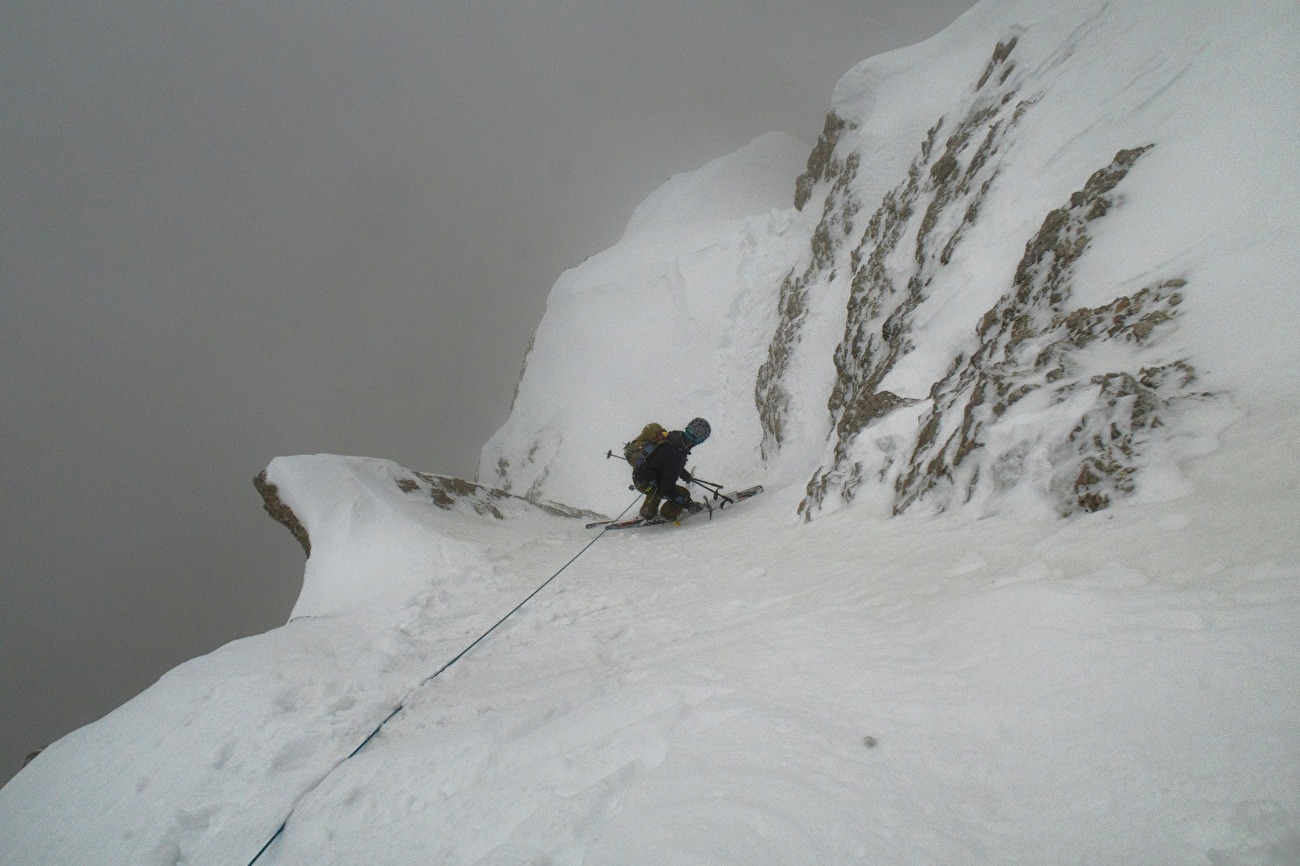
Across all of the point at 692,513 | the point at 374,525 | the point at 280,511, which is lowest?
the point at 692,513

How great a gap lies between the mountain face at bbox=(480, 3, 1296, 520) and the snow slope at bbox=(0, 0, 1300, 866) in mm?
37

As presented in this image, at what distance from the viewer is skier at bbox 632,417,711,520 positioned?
779 cm

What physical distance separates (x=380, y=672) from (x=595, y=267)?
2009 centimetres

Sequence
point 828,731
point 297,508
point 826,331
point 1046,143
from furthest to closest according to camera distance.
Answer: point 826,331 < point 297,508 < point 1046,143 < point 828,731

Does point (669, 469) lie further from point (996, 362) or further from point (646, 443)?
point (996, 362)

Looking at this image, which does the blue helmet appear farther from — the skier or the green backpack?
the green backpack

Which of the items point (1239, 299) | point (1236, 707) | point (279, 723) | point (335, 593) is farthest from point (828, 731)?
point (335, 593)

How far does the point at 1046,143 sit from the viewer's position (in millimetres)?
6324

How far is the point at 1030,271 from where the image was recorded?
16.8 ft

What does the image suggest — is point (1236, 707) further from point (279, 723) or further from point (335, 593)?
point (335, 593)

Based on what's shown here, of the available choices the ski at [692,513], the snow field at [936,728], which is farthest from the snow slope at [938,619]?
the ski at [692,513]

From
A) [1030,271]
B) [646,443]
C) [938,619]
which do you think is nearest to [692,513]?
[646,443]

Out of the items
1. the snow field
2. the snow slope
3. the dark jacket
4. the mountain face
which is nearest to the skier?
the dark jacket

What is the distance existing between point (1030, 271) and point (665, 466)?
485cm
